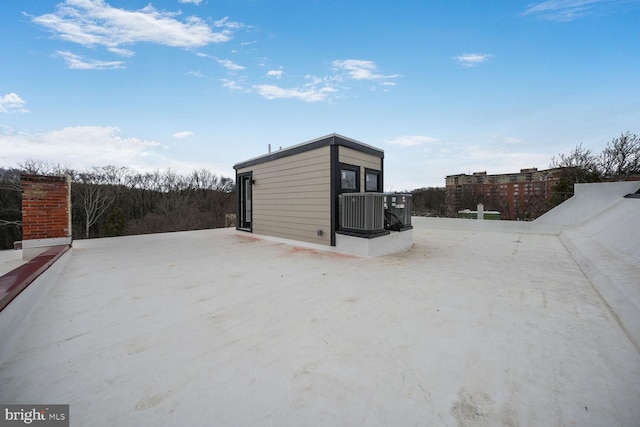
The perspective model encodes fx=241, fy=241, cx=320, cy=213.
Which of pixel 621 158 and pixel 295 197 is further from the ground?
pixel 621 158

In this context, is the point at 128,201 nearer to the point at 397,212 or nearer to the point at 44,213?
the point at 44,213

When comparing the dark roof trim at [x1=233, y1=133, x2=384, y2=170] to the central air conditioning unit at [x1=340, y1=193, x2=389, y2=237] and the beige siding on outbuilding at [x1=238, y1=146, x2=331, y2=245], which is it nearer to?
the beige siding on outbuilding at [x1=238, y1=146, x2=331, y2=245]

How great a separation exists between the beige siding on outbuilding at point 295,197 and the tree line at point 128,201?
1348cm

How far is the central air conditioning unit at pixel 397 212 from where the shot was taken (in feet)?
17.7

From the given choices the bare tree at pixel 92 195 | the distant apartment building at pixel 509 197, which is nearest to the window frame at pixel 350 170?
the distant apartment building at pixel 509 197

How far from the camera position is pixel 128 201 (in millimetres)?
19688

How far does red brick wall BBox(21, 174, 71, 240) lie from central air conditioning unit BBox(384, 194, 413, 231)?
6793 millimetres

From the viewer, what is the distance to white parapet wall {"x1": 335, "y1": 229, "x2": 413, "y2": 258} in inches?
185

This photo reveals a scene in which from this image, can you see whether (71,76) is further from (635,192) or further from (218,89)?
(635,192)

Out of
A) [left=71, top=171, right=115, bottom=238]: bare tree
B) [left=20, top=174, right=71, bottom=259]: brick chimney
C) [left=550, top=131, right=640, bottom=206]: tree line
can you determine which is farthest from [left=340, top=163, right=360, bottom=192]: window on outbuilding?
[left=71, top=171, right=115, bottom=238]: bare tree

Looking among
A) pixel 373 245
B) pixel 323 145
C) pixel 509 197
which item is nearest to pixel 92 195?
pixel 323 145

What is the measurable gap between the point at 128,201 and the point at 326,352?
2397 centimetres

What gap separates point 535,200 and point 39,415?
18421 millimetres

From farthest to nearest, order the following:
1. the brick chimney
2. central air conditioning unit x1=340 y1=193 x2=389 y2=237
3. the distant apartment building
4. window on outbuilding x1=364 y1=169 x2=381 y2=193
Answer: the distant apartment building → window on outbuilding x1=364 y1=169 x2=381 y2=193 → central air conditioning unit x1=340 y1=193 x2=389 y2=237 → the brick chimney
